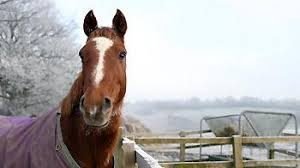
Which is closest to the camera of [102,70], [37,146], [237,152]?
[102,70]

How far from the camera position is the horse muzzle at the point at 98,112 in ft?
8.73

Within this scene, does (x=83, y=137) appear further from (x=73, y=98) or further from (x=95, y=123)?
(x=95, y=123)

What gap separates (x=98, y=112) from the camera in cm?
269

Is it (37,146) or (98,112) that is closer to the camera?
(98,112)

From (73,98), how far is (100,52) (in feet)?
1.34

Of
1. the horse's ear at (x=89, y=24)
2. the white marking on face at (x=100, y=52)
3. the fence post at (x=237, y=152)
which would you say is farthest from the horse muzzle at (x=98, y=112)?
the fence post at (x=237, y=152)

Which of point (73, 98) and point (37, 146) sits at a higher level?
point (73, 98)

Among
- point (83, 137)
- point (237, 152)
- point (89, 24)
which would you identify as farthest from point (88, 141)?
point (237, 152)

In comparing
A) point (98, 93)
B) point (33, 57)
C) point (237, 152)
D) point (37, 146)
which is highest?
point (33, 57)

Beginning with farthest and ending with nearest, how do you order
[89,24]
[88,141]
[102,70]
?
[89,24], [88,141], [102,70]

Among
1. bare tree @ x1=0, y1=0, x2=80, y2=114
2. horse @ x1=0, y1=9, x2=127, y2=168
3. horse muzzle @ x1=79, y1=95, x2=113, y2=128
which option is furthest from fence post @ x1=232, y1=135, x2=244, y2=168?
bare tree @ x1=0, y1=0, x2=80, y2=114

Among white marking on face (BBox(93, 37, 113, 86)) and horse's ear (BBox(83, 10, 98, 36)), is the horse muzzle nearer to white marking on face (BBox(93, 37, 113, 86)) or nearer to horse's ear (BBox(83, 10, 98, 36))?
white marking on face (BBox(93, 37, 113, 86))

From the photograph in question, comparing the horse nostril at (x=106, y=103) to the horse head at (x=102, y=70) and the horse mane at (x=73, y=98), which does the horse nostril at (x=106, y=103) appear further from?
the horse mane at (x=73, y=98)

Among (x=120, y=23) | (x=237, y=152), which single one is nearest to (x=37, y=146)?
(x=120, y=23)
